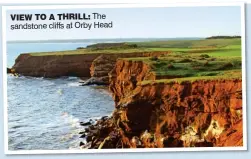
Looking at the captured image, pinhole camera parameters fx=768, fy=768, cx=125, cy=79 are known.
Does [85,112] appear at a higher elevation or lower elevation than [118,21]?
lower

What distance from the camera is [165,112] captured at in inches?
157

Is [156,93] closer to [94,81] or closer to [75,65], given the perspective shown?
[94,81]

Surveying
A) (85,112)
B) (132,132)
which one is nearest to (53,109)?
(85,112)

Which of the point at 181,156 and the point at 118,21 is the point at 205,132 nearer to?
the point at 181,156

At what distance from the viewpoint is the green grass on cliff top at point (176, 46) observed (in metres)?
3.97

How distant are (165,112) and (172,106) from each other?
5cm

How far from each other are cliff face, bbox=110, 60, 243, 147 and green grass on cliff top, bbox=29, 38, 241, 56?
3.1 inches

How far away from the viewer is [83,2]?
3955mm

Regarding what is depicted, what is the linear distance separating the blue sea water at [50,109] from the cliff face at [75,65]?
4 centimetres

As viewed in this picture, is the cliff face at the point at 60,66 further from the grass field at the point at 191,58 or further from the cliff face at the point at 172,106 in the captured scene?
the cliff face at the point at 172,106

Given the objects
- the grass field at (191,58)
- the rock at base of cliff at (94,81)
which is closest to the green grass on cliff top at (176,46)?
the grass field at (191,58)

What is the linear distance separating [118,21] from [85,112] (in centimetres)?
50

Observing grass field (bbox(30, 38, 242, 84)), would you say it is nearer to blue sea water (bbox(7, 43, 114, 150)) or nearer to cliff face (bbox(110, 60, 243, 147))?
cliff face (bbox(110, 60, 243, 147))

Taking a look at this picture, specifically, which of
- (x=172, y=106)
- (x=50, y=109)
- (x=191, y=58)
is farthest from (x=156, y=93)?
(x=50, y=109)
